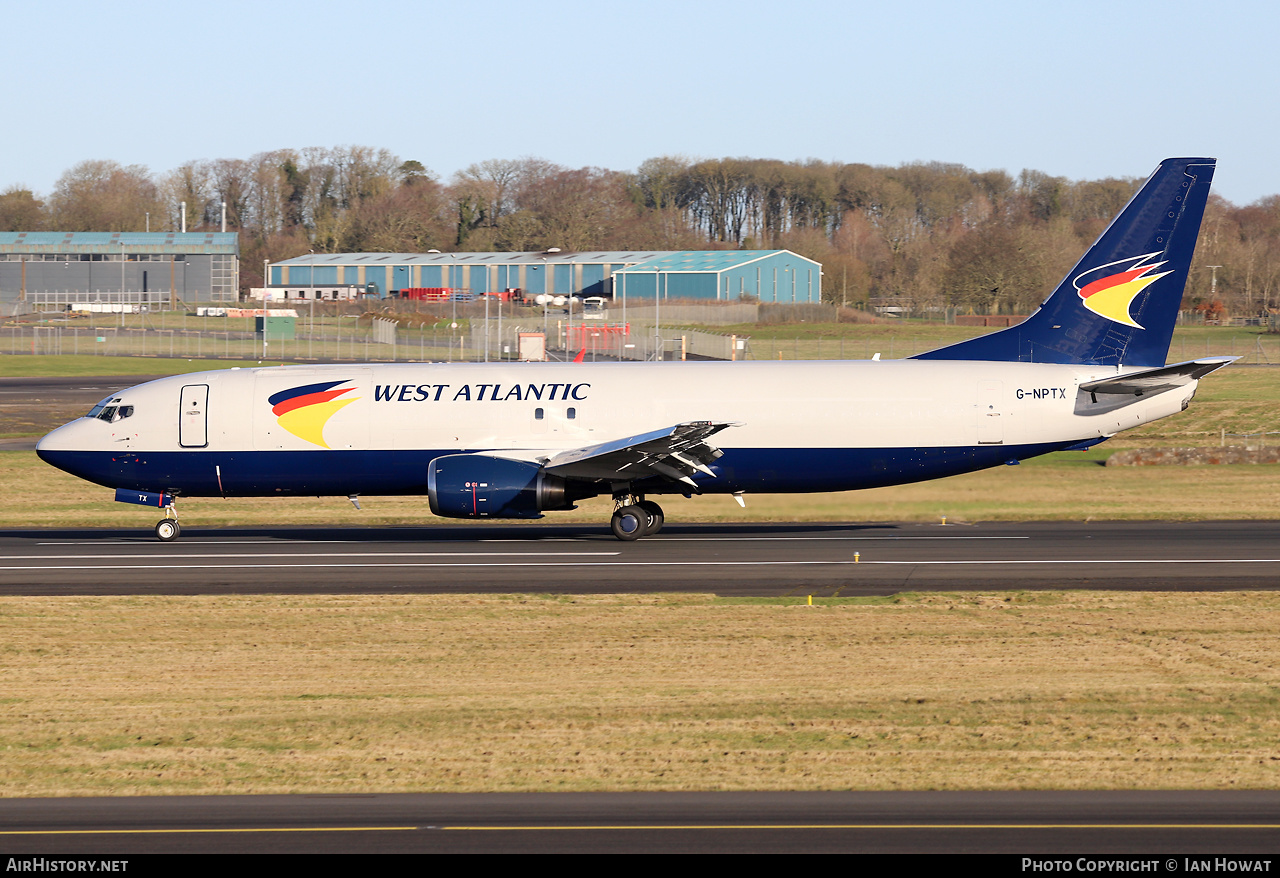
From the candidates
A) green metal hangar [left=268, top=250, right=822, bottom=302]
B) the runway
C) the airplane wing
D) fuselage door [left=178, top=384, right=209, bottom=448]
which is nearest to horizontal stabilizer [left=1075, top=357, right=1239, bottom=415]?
the runway

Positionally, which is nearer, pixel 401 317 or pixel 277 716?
pixel 277 716

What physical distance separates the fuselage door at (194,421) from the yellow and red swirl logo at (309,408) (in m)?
1.52

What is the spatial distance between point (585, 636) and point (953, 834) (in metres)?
8.73

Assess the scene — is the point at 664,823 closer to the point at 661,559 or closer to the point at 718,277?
the point at 661,559

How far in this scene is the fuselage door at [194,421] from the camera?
2892 cm

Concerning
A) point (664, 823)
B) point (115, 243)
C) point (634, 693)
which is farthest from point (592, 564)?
point (115, 243)

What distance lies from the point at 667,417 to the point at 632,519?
2.44m

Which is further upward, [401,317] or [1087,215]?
[1087,215]

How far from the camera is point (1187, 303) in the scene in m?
124

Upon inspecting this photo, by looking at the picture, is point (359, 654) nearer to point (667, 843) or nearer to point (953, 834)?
point (667, 843)

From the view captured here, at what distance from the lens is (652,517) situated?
2894 centimetres

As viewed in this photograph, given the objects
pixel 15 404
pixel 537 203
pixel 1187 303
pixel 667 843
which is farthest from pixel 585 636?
pixel 537 203
